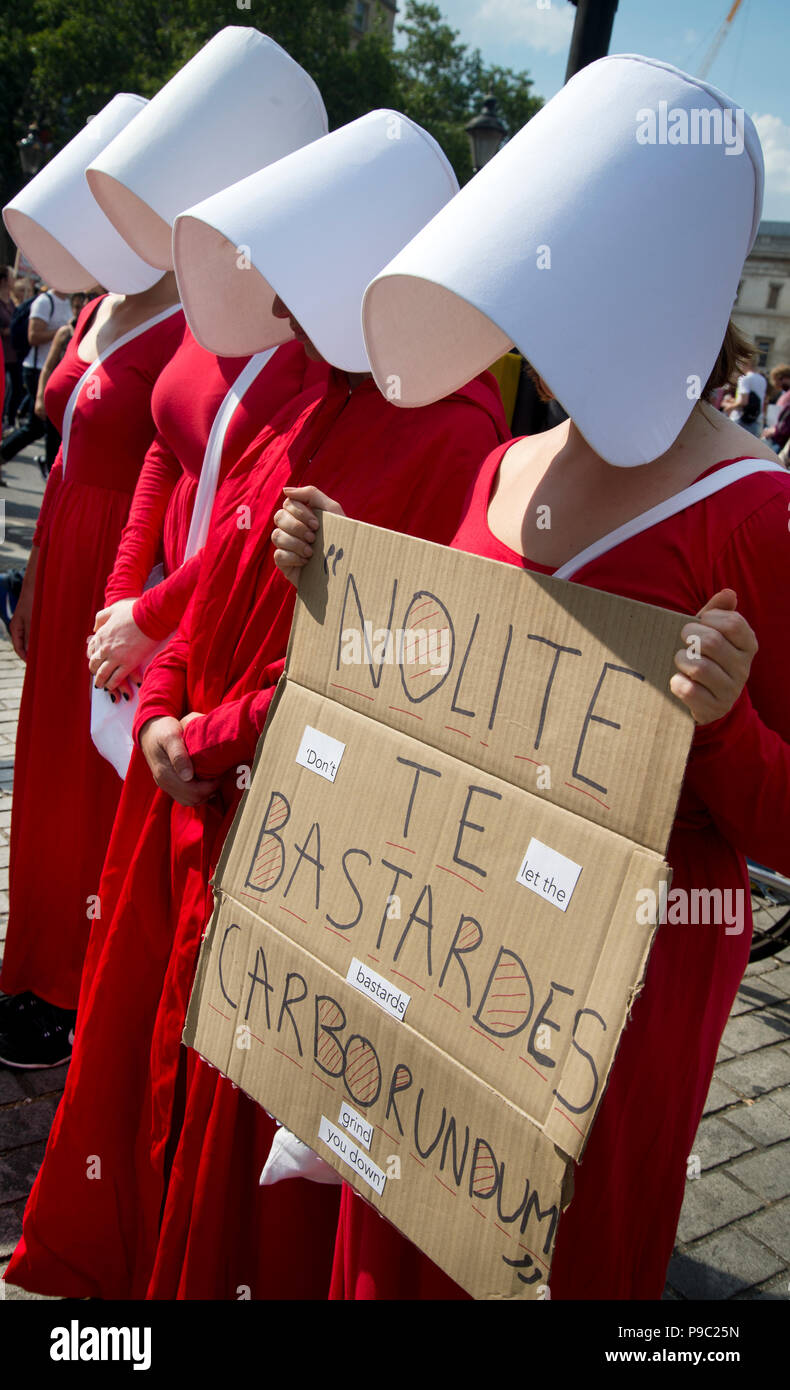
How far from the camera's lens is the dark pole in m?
3.50

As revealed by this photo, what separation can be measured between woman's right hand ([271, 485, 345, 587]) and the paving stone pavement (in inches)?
65.8

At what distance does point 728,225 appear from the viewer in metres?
1.17

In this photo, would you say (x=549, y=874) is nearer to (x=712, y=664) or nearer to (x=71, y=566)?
(x=712, y=664)

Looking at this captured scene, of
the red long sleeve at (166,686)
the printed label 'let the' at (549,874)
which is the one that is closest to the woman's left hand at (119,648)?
the red long sleeve at (166,686)

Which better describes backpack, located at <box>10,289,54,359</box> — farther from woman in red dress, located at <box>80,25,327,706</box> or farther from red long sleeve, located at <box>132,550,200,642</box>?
red long sleeve, located at <box>132,550,200,642</box>

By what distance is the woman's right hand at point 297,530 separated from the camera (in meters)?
1.58

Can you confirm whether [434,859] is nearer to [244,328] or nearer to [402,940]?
[402,940]

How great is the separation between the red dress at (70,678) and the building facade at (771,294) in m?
63.7

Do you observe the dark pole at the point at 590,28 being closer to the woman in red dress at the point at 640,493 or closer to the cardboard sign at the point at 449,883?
the woman in red dress at the point at 640,493

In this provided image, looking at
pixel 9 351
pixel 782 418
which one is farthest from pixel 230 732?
pixel 9 351

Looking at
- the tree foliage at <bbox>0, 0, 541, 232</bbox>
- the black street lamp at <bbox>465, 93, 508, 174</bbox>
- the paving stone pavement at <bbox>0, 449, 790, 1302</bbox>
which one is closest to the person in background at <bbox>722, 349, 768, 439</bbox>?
the black street lamp at <bbox>465, 93, 508, 174</bbox>

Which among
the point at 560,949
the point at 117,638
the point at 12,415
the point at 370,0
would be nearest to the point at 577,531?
the point at 560,949

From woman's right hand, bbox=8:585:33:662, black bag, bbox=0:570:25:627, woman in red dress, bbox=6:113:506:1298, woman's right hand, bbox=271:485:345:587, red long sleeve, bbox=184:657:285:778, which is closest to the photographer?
woman's right hand, bbox=271:485:345:587

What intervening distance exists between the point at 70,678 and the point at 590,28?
2.65 m
